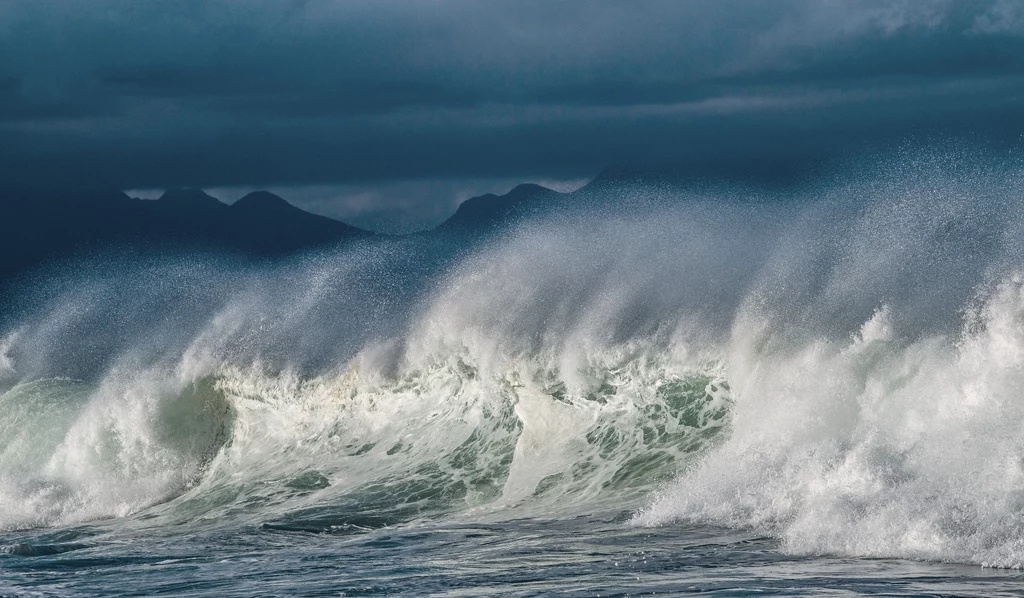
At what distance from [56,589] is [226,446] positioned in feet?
32.2

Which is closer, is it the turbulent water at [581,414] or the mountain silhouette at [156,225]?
the turbulent water at [581,414]

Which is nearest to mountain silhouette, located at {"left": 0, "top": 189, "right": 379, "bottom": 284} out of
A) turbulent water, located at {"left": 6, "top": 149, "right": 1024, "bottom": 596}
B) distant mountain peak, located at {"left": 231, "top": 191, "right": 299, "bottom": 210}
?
distant mountain peak, located at {"left": 231, "top": 191, "right": 299, "bottom": 210}

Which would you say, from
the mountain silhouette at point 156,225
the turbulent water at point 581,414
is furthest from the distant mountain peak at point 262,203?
the turbulent water at point 581,414

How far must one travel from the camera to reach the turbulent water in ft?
50.6

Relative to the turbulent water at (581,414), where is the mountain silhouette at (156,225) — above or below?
above

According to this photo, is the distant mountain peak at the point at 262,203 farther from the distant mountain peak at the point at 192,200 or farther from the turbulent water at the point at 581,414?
the turbulent water at the point at 581,414

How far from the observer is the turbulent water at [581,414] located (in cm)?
1544

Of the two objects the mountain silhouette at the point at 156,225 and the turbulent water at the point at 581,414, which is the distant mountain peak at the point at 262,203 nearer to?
the mountain silhouette at the point at 156,225

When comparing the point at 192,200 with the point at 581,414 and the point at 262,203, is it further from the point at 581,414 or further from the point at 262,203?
the point at 581,414

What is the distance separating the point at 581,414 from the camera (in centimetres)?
2325

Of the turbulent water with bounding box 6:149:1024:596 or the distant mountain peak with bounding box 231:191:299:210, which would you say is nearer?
the turbulent water with bounding box 6:149:1024:596

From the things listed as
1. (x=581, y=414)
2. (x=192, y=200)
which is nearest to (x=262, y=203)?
(x=192, y=200)

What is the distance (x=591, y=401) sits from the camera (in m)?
23.4

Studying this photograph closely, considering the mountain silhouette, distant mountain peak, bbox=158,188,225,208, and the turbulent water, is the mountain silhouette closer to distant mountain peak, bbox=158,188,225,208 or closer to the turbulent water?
distant mountain peak, bbox=158,188,225,208
